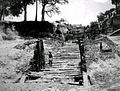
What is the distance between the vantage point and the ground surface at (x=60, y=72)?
9688 millimetres

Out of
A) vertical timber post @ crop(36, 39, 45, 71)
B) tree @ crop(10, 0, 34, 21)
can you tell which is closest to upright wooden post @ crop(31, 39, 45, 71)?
vertical timber post @ crop(36, 39, 45, 71)

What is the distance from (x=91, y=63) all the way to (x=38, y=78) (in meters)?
4.65

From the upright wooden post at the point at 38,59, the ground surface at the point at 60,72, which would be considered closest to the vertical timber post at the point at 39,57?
the upright wooden post at the point at 38,59

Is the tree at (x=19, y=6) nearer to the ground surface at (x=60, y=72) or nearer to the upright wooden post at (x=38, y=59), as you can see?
the ground surface at (x=60, y=72)

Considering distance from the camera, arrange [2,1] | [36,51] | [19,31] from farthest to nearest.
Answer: [2,1] → [19,31] → [36,51]

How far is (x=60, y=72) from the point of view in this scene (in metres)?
12.6

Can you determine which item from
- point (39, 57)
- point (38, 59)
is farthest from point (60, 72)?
point (39, 57)

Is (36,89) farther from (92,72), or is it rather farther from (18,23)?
(18,23)

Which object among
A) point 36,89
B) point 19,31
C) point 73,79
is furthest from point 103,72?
point 19,31

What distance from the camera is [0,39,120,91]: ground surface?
9688 millimetres

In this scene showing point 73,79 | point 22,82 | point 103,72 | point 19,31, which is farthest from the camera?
point 19,31

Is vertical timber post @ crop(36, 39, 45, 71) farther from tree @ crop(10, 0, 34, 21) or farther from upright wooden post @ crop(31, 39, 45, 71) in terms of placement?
tree @ crop(10, 0, 34, 21)

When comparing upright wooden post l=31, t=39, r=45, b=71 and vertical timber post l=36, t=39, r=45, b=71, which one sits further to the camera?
vertical timber post l=36, t=39, r=45, b=71

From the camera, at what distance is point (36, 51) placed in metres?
14.3
